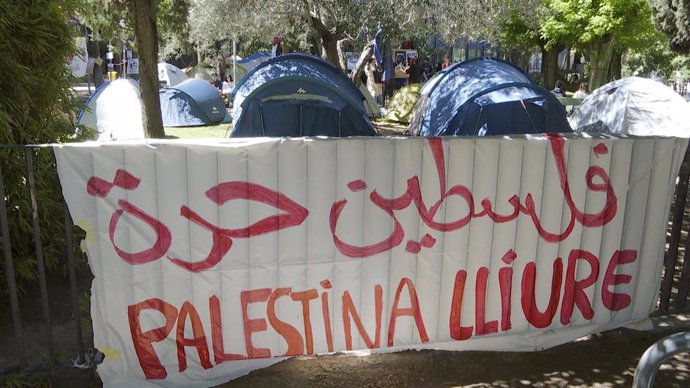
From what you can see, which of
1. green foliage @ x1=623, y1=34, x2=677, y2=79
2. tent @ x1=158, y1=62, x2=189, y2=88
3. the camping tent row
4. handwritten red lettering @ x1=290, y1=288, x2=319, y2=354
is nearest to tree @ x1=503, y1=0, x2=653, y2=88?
the camping tent row

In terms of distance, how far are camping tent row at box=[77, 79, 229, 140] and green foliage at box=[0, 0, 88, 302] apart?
5006 millimetres

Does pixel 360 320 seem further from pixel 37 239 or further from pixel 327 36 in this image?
pixel 327 36

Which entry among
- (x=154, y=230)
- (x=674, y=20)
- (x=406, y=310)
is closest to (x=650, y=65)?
(x=674, y=20)

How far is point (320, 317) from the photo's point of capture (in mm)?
3473

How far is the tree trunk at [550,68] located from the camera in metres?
30.4

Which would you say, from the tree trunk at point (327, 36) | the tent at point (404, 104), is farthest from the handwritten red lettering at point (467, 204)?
the tent at point (404, 104)

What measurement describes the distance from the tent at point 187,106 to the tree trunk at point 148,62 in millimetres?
3579

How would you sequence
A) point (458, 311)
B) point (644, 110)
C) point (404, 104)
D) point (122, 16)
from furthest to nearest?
1. point (404, 104)
2. point (122, 16)
3. point (644, 110)
4. point (458, 311)

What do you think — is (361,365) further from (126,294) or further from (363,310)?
(126,294)

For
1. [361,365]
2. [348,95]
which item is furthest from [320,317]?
[348,95]

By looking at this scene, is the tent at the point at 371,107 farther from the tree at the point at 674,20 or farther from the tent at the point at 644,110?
the tree at the point at 674,20

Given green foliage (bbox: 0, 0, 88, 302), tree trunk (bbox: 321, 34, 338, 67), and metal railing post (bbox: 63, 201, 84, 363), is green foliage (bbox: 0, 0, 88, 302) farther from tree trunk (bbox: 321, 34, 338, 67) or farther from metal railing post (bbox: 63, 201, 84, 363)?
tree trunk (bbox: 321, 34, 338, 67)

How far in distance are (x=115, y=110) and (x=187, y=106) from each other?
3132mm

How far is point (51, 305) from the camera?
14.0 feet
